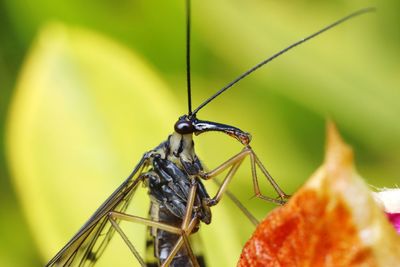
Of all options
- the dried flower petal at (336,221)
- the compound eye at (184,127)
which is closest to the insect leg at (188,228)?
the compound eye at (184,127)

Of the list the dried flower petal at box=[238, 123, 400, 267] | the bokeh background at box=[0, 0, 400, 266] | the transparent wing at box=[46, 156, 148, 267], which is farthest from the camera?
the bokeh background at box=[0, 0, 400, 266]

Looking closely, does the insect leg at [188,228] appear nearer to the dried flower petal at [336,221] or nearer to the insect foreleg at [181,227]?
the insect foreleg at [181,227]

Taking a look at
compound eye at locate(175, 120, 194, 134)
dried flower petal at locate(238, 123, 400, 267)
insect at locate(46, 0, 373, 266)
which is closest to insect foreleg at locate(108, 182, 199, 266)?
insect at locate(46, 0, 373, 266)

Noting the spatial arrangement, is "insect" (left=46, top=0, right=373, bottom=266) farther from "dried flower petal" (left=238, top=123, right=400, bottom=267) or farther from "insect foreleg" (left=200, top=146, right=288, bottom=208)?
"dried flower petal" (left=238, top=123, right=400, bottom=267)

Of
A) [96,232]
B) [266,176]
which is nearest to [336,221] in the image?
[266,176]

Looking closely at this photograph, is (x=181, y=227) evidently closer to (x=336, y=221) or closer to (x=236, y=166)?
(x=236, y=166)

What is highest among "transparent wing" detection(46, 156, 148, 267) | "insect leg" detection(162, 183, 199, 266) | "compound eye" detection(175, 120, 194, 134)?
"compound eye" detection(175, 120, 194, 134)

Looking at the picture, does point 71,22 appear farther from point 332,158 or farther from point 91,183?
point 332,158
